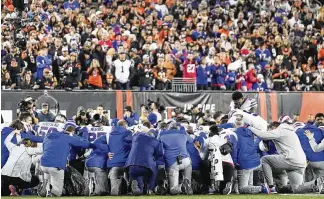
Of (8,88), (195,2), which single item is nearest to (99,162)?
(8,88)

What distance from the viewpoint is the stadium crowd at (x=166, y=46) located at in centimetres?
2912

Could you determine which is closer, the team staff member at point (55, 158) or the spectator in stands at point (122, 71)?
the team staff member at point (55, 158)

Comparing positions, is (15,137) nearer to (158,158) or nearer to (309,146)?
(158,158)

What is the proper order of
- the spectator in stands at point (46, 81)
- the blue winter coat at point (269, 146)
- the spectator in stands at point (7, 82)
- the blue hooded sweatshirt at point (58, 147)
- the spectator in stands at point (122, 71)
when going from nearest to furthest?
the blue hooded sweatshirt at point (58, 147)
the blue winter coat at point (269, 146)
the spectator in stands at point (7, 82)
the spectator in stands at point (46, 81)
the spectator in stands at point (122, 71)

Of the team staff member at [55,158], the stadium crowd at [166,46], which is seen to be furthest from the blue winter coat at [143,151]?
the stadium crowd at [166,46]

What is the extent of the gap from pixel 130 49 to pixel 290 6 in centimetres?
848

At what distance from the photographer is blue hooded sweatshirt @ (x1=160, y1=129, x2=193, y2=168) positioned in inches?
795

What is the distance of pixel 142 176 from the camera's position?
19.8 meters

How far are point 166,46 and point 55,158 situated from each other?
509 inches

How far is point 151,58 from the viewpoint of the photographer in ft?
102

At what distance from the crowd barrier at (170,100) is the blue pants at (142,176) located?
8.13 meters

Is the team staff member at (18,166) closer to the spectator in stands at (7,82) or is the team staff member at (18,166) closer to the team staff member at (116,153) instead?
the team staff member at (116,153)

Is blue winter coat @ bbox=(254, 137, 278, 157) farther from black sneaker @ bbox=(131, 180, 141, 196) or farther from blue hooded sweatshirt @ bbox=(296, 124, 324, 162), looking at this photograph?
black sneaker @ bbox=(131, 180, 141, 196)

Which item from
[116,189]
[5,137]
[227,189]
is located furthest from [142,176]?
[5,137]
